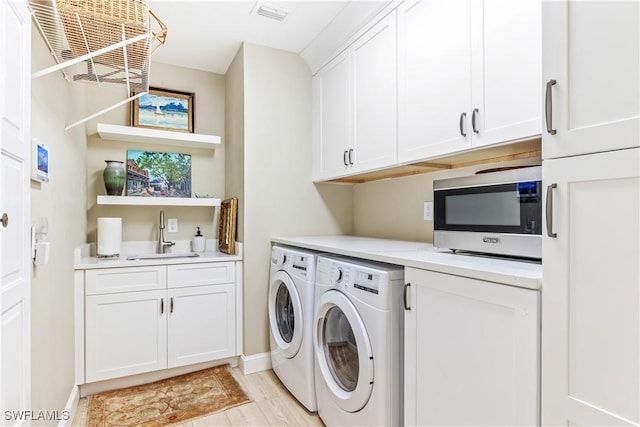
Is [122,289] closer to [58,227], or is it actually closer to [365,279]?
[58,227]

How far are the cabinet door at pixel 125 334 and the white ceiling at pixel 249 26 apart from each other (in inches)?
70.3

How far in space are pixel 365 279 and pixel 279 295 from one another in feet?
3.58

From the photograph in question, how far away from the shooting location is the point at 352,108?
2283mm

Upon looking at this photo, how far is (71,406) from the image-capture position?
6.35 ft

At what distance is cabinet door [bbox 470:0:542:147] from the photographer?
1.25 meters

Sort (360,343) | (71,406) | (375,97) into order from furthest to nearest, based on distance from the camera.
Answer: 1. (375,97)
2. (71,406)
3. (360,343)

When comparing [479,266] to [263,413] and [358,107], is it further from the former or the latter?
[263,413]

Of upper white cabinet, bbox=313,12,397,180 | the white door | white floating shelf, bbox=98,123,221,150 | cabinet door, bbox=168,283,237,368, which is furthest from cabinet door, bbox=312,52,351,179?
the white door

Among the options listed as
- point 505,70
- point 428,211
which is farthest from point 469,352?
point 428,211

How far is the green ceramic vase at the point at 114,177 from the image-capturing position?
250 cm

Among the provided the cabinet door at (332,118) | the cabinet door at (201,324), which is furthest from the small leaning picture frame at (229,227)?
the cabinet door at (332,118)

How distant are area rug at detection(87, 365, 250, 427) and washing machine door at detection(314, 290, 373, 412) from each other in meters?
0.69

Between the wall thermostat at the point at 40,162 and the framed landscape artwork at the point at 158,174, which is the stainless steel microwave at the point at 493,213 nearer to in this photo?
the wall thermostat at the point at 40,162

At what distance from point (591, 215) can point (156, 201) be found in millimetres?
2554
